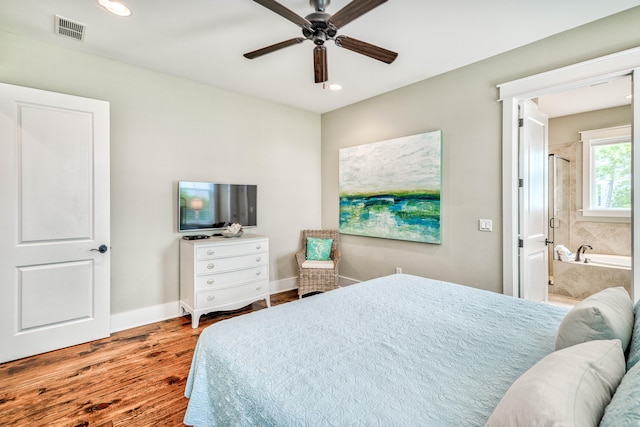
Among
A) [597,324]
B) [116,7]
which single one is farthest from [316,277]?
[116,7]

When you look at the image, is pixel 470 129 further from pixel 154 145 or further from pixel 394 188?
pixel 154 145

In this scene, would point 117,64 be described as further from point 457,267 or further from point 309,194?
point 457,267

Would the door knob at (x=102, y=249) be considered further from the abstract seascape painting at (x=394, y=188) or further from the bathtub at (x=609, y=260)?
the bathtub at (x=609, y=260)

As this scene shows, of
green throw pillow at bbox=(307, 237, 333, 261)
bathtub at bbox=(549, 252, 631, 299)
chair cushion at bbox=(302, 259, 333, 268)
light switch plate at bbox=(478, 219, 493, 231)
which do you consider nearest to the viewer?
light switch plate at bbox=(478, 219, 493, 231)

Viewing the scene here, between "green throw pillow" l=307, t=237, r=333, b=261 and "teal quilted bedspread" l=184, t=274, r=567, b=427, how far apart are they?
2242mm

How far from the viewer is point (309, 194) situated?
479 cm

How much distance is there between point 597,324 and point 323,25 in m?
2.13

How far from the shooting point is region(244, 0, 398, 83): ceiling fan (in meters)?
1.78

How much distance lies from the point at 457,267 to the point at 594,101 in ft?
10.3

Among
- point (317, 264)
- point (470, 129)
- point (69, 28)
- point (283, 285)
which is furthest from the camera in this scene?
point (283, 285)

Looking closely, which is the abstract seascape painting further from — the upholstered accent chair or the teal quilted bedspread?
the teal quilted bedspread

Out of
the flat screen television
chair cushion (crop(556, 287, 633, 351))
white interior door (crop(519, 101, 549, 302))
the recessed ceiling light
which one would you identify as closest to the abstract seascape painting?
white interior door (crop(519, 101, 549, 302))

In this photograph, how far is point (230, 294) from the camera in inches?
134

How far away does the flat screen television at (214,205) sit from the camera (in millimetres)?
3479
